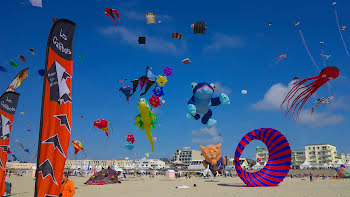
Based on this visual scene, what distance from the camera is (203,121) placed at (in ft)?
65.7

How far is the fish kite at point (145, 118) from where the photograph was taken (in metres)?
19.6

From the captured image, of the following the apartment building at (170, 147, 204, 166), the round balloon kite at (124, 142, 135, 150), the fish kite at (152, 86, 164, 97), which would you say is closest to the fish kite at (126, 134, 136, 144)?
the round balloon kite at (124, 142, 135, 150)

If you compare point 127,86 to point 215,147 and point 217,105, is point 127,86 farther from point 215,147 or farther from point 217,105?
point 215,147

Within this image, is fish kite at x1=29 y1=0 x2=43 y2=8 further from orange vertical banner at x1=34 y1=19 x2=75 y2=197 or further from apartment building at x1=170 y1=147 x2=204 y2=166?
apartment building at x1=170 y1=147 x2=204 y2=166

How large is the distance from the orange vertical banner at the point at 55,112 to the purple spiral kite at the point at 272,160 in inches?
625

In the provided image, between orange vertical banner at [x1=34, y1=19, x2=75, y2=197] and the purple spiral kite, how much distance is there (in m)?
15.9

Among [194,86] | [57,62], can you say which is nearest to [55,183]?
[57,62]

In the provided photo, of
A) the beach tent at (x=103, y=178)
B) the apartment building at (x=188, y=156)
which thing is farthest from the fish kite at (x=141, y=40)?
the apartment building at (x=188, y=156)

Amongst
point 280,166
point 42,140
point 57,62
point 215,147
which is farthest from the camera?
point 215,147

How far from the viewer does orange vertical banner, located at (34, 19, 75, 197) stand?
3969 mm

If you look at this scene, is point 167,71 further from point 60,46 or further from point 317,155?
point 317,155

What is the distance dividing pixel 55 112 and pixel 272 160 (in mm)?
16804

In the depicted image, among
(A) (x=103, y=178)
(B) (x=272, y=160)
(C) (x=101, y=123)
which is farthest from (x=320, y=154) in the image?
(C) (x=101, y=123)

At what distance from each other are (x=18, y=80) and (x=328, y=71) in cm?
1037
